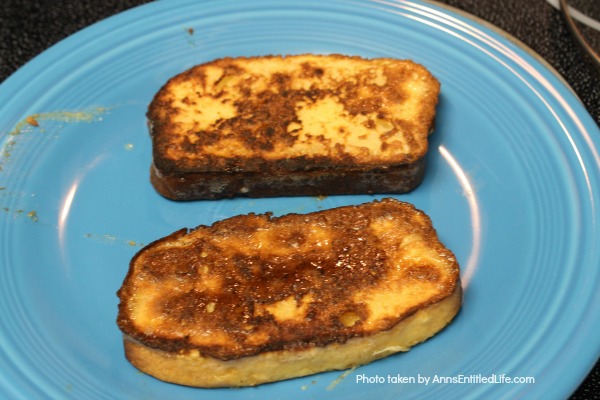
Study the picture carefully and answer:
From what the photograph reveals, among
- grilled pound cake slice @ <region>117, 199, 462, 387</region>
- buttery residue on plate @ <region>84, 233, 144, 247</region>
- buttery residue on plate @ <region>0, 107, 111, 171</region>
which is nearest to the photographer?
grilled pound cake slice @ <region>117, 199, 462, 387</region>

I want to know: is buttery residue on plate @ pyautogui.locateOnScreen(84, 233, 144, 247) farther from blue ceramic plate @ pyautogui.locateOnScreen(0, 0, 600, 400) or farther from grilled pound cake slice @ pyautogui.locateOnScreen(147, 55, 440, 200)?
grilled pound cake slice @ pyautogui.locateOnScreen(147, 55, 440, 200)

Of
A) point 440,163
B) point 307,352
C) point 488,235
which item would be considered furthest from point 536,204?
point 307,352

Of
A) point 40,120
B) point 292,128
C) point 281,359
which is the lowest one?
point 40,120

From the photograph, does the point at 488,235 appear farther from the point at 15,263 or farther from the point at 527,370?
the point at 15,263

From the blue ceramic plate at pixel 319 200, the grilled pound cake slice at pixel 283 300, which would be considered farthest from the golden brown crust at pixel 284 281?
the blue ceramic plate at pixel 319 200

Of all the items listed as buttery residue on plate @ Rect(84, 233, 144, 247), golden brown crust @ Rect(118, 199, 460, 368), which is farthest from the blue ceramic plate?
golden brown crust @ Rect(118, 199, 460, 368)

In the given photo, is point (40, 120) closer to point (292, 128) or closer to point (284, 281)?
point (292, 128)

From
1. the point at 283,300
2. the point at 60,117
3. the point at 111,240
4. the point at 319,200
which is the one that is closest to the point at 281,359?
the point at 283,300

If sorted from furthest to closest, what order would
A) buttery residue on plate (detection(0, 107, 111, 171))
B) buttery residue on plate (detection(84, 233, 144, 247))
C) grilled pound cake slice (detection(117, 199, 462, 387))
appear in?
buttery residue on plate (detection(0, 107, 111, 171)), buttery residue on plate (detection(84, 233, 144, 247)), grilled pound cake slice (detection(117, 199, 462, 387))

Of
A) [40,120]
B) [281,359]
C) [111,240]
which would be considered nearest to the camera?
[281,359]
